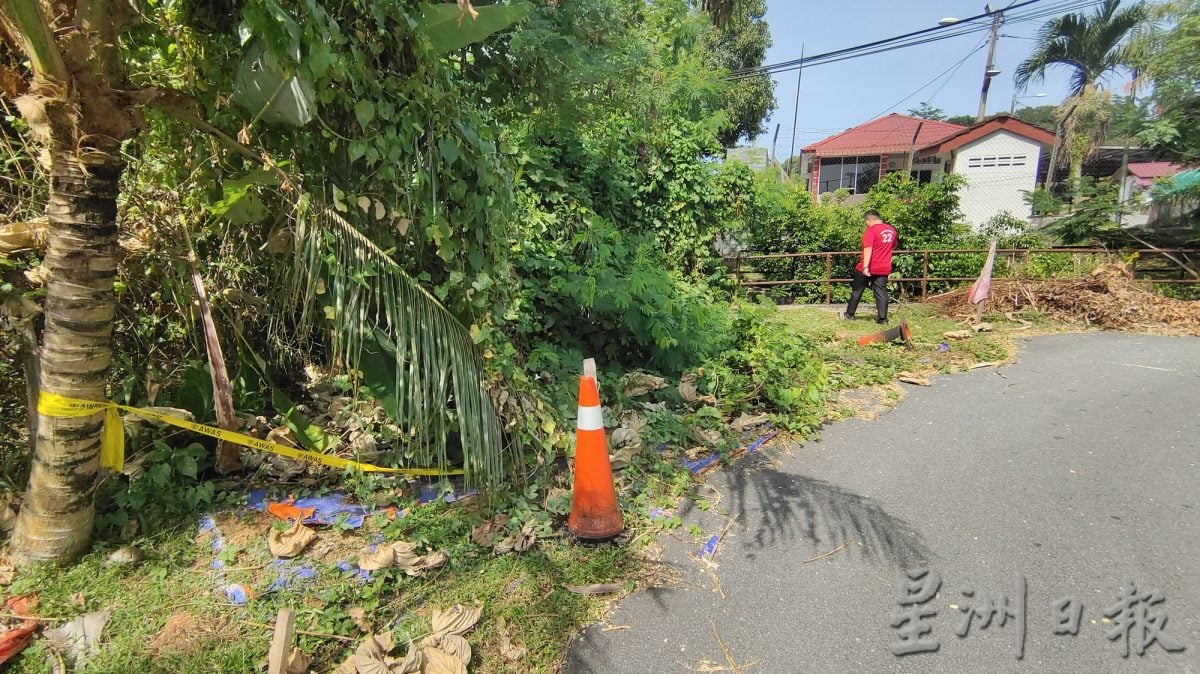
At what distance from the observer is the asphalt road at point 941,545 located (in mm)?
2291

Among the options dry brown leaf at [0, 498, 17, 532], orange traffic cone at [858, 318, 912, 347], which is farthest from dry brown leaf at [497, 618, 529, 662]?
orange traffic cone at [858, 318, 912, 347]

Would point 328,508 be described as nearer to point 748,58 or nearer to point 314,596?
point 314,596

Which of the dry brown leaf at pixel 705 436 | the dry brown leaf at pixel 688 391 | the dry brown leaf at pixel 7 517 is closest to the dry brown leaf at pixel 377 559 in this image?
the dry brown leaf at pixel 7 517

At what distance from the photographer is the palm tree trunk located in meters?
2.26

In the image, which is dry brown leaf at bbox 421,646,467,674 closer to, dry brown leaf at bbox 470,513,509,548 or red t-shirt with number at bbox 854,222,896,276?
dry brown leaf at bbox 470,513,509,548

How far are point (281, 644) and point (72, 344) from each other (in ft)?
4.77

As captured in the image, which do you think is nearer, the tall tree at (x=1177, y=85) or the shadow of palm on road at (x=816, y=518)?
the shadow of palm on road at (x=816, y=518)

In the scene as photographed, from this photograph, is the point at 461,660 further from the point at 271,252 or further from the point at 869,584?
the point at 271,252

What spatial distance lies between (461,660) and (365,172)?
2093mm

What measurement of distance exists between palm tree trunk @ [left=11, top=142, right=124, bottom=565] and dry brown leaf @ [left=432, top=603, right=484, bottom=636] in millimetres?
1588

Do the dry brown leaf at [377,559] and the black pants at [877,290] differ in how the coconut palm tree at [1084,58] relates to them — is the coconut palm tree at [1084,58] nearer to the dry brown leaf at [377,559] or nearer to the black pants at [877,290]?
the black pants at [877,290]

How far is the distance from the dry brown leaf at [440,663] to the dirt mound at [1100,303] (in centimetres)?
903

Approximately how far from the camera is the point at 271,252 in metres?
2.96

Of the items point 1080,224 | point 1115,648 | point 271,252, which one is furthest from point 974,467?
point 1080,224
